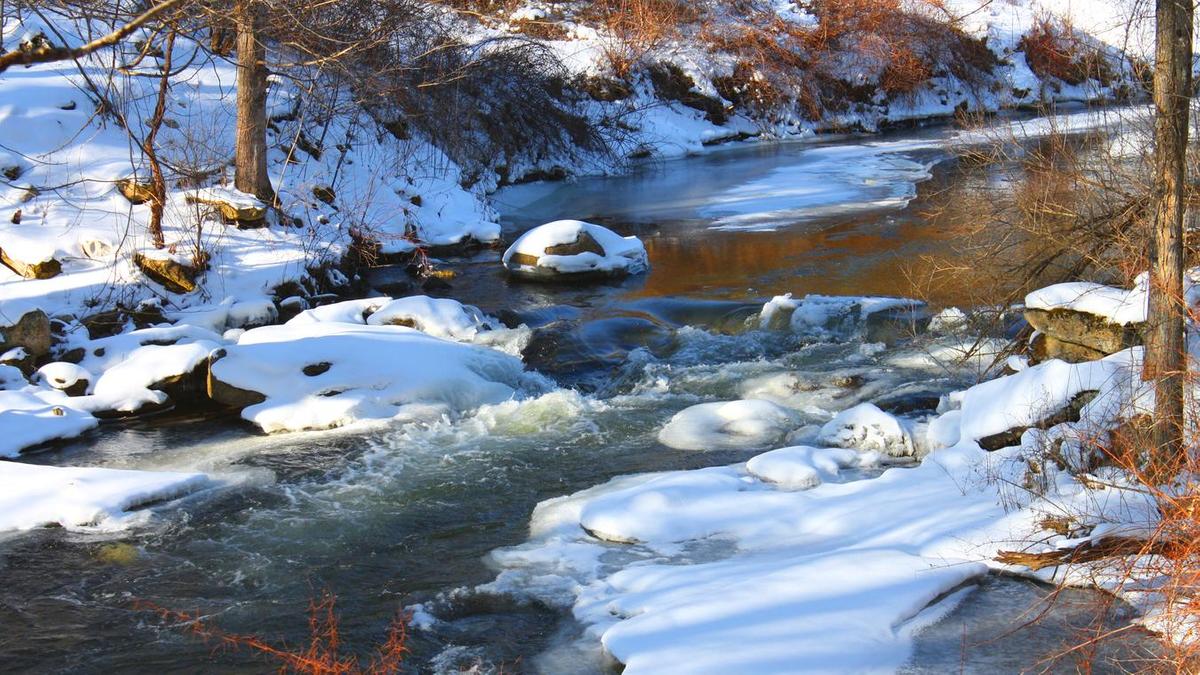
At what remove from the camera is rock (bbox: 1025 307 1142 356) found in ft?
22.9

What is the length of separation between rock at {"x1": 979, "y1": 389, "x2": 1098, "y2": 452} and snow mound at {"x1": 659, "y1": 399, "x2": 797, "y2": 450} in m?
1.56

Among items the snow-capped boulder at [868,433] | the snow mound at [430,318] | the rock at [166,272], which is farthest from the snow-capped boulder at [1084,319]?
the rock at [166,272]

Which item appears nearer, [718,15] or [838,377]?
[838,377]

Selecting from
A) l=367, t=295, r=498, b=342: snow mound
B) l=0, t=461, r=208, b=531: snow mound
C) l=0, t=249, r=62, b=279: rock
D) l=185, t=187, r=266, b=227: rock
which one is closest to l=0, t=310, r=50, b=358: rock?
l=0, t=249, r=62, b=279: rock

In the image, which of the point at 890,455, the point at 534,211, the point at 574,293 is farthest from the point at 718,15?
the point at 890,455

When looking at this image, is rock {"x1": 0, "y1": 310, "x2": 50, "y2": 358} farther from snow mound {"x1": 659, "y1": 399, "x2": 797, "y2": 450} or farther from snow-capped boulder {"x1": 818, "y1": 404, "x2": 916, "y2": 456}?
snow-capped boulder {"x1": 818, "y1": 404, "x2": 916, "y2": 456}

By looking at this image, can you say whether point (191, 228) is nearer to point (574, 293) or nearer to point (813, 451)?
point (574, 293)

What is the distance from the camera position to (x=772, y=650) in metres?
4.36

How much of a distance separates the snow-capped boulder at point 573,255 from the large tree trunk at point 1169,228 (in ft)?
26.3

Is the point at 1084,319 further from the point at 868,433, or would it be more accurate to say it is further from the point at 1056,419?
the point at 868,433

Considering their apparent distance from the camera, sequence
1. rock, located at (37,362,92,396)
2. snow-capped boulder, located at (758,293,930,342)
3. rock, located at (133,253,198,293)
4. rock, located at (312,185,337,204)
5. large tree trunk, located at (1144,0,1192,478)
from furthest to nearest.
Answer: rock, located at (312,185,337,204), rock, located at (133,253,198,293), snow-capped boulder, located at (758,293,930,342), rock, located at (37,362,92,396), large tree trunk, located at (1144,0,1192,478)

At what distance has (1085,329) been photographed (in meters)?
7.27

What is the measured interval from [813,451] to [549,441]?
6.25 ft

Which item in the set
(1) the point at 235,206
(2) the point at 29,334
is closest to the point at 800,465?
(2) the point at 29,334
